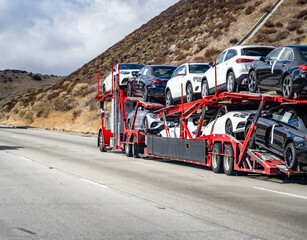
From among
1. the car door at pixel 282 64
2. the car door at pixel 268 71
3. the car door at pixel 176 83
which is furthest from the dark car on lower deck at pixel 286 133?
the car door at pixel 176 83

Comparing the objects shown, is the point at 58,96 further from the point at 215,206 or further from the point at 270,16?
the point at 215,206

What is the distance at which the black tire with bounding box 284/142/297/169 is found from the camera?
37.3 feet

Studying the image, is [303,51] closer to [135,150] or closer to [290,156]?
[290,156]

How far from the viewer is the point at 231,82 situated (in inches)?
598

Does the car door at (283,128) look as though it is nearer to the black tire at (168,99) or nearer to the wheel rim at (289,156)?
the wheel rim at (289,156)

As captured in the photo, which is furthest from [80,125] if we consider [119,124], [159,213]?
[159,213]

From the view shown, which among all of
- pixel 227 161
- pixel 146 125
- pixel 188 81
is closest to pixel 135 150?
pixel 146 125

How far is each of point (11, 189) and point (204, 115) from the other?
7.00m

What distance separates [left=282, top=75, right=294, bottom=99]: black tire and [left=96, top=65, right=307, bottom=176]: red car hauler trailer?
7.8 inches

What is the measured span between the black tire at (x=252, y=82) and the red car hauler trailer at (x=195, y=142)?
32cm

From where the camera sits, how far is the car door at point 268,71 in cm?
1299

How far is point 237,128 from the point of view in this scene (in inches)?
561

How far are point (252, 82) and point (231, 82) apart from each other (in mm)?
1123

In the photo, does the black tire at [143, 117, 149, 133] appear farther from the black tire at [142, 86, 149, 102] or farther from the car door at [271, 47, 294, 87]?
the car door at [271, 47, 294, 87]
